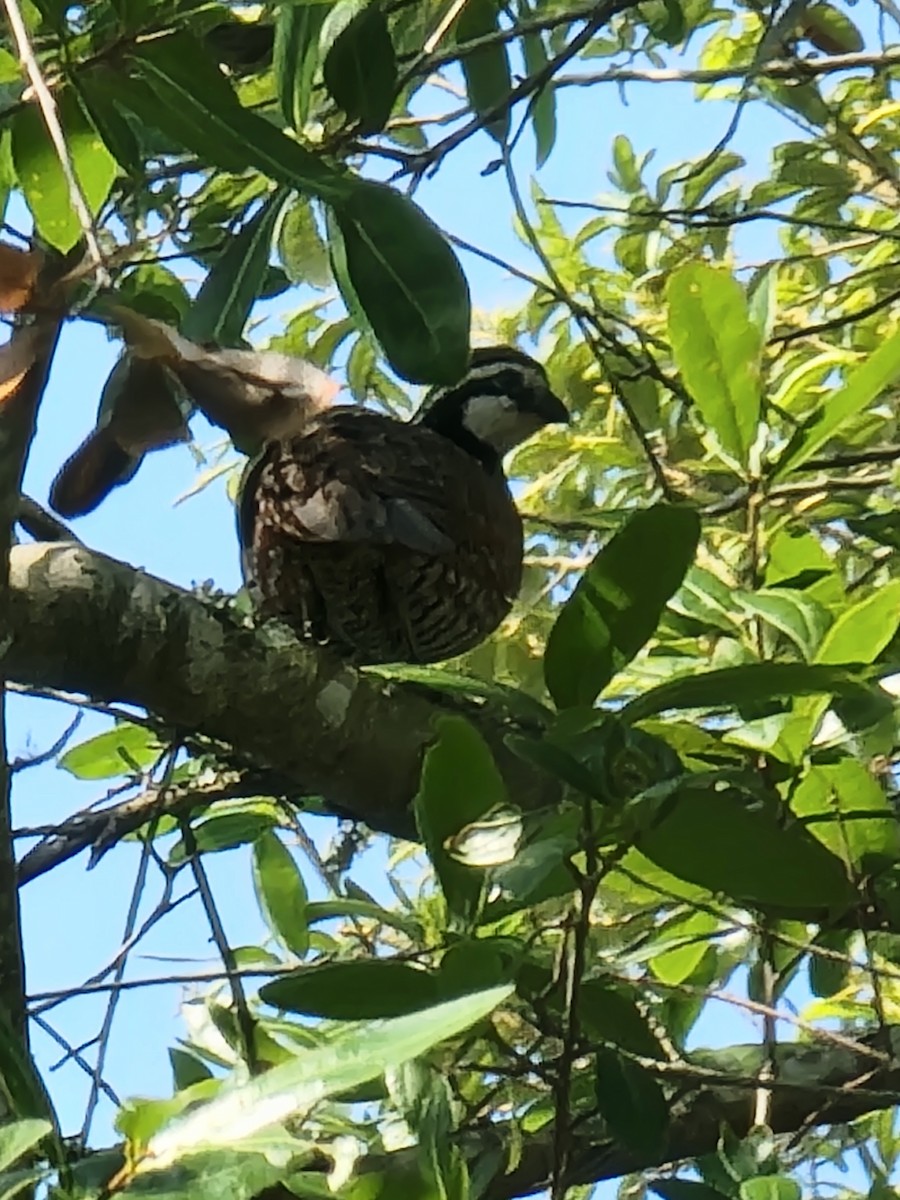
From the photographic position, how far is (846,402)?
1.01 metres

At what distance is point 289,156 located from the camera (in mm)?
861

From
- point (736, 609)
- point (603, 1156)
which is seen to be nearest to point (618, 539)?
point (736, 609)

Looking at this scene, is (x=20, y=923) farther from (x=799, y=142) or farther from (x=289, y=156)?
(x=799, y=142)

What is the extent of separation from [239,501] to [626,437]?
462 millimetres

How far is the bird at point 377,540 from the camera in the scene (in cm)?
178

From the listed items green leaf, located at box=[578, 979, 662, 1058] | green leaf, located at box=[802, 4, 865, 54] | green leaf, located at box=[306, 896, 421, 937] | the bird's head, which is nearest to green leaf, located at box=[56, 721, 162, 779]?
green leaf, located at box=[306, 896, 421, 937]

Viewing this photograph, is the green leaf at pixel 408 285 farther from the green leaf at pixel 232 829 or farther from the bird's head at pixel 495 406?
the bird's head at pixel 495 406

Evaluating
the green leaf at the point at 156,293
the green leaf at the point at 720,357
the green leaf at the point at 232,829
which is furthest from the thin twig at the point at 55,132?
the green leaf at the point at 232,829

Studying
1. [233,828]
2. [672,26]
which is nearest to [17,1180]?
[233,828]

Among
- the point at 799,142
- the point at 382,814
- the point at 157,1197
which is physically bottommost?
the point at 157,1197

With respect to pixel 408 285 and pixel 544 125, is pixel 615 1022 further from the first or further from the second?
pixel 544 125

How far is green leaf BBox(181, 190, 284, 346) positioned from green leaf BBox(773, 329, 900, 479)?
349mm

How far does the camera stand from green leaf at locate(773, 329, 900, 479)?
1.00 m

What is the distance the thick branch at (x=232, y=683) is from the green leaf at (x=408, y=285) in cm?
31
